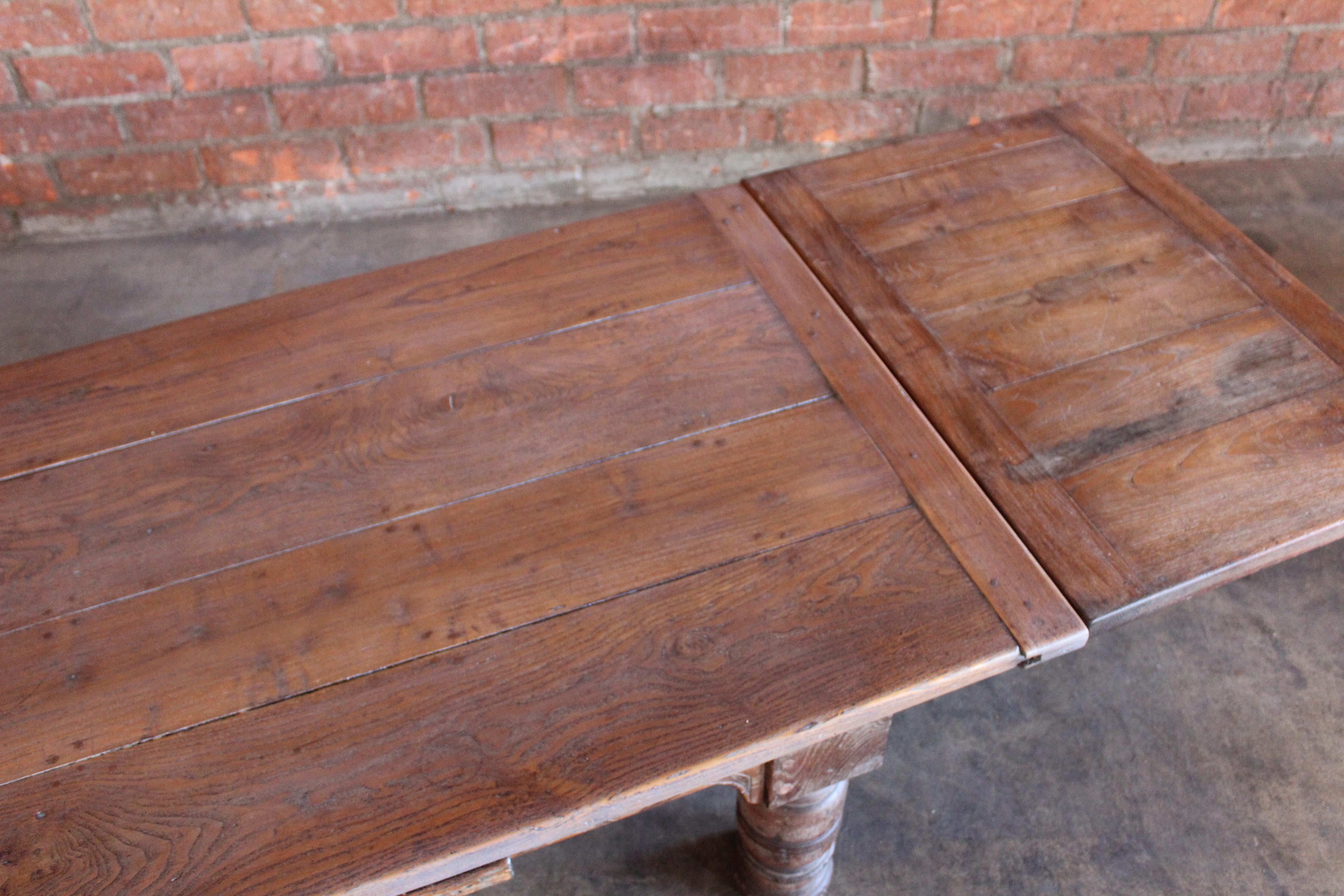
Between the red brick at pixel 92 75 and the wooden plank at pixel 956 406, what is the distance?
1.55 metres

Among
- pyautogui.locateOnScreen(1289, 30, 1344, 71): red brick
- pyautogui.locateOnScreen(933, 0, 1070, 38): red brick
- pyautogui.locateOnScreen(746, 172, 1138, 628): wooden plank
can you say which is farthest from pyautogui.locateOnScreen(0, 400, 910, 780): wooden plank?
pyautogui.locateOnScreen(1289, 30, 1344, 71): red brick

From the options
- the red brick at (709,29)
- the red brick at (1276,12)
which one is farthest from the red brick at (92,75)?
the red brick at (1276,12)

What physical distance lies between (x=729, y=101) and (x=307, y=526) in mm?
1710

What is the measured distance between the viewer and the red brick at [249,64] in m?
2.31

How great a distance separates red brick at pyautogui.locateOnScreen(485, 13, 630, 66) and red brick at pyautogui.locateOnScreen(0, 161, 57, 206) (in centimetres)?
114

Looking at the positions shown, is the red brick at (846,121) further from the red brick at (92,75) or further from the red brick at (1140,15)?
the red brick at (92,75)

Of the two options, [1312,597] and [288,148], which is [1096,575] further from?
[288,148]

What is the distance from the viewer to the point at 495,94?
7.98ft

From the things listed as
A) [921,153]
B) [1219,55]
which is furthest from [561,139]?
[1219,55]

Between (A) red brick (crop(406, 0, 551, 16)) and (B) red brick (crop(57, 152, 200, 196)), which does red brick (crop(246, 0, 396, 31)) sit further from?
(B) red brick (crop(57, 152, 200, 196))

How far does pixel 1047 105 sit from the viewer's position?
254 centimetres

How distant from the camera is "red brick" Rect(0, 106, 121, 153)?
2.37m

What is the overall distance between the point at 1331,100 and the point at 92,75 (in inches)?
117

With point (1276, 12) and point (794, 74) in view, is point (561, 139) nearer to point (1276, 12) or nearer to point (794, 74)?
point (794, 74)
